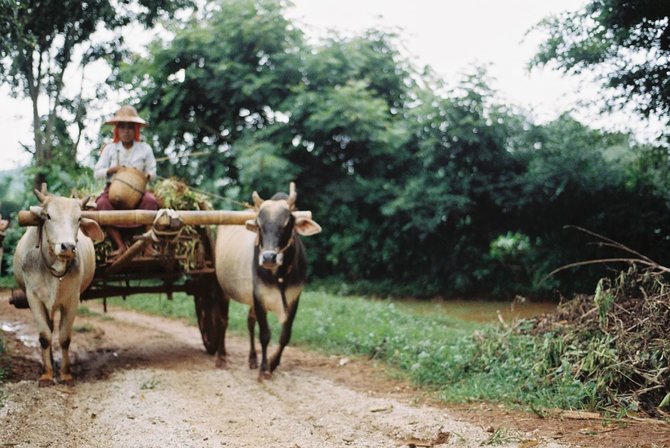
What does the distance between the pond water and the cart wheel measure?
5115mm

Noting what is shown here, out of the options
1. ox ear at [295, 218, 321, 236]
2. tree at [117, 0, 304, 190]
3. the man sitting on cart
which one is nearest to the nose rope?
the man sitting on cart

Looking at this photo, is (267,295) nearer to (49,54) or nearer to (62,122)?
(49,54)

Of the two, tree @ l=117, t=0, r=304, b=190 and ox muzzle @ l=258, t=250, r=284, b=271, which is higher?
tree @ l=117, t=0, r=304, b=190

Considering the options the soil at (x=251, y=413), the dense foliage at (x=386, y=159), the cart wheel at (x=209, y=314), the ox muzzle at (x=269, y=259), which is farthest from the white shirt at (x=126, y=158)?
the dense foliage at (x=386, y=159)

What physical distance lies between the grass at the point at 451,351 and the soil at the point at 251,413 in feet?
0.82

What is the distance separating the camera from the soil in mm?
4961

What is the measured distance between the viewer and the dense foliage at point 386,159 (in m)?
13.4

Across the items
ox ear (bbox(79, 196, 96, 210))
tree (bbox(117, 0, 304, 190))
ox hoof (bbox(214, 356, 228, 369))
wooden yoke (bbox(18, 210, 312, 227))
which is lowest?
ox hoof (bbox(214, 356, 228, 369))

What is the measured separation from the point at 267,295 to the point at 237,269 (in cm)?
62

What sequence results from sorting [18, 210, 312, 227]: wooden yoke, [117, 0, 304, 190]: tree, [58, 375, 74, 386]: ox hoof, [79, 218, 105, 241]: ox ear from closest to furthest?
[79, 218, 105, 241]: ox ear
[58, 375, 74, 386]: ox hoof
[18, 210, 312, 227]: wooden yoke
[117, 0, 304, 190]: tree

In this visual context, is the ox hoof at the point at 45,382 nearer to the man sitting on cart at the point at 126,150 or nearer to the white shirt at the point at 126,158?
the man sitting on cart at the point at 126,150

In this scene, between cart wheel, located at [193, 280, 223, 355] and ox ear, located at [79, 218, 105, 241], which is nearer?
ox ear, located at [79, 218, 105, 241]

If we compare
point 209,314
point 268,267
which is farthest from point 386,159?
point 268,267

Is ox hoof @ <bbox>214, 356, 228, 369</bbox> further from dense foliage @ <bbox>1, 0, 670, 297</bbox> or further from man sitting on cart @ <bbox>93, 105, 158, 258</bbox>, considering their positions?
dense foliage @ <bbox>1, 0, 670, 297</bbox>
